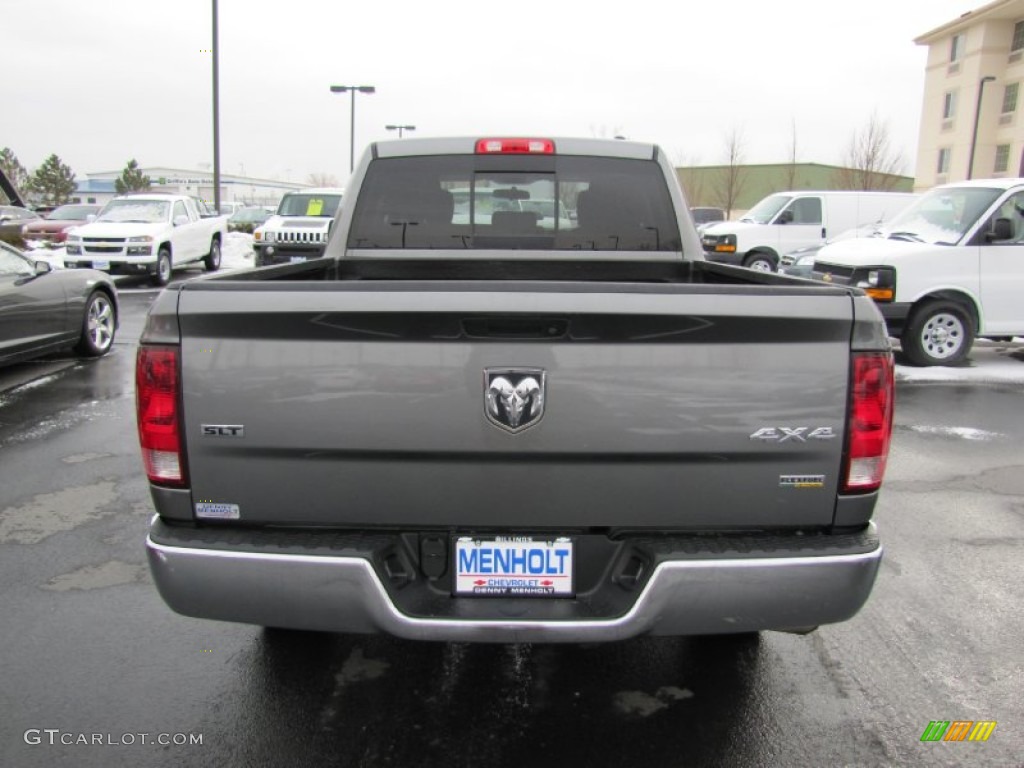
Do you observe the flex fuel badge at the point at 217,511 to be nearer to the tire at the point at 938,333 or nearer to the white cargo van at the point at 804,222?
the tire at the point at 938,333

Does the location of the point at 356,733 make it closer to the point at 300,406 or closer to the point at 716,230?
the point at 300,406

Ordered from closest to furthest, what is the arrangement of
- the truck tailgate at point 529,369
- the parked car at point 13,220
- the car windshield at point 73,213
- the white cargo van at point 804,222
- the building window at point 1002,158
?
the truck tailgate at point 529,369 < the white cargo van at point 804,222 < the parked car at point 13,220 < the car windshield at point 73,213 < the building window at point 1002,158

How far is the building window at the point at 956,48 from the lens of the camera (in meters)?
46.4

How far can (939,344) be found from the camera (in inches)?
369

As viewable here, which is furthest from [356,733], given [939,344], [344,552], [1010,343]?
[1010,343]

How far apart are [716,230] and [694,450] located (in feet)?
51.9

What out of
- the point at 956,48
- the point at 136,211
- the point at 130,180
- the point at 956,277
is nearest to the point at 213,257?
the point at 136,211

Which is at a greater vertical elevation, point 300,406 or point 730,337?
point 730,337

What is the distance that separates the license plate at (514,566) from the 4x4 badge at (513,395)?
1.27 ft

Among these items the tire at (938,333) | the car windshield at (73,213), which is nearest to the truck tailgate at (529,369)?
the tire at (938,333)

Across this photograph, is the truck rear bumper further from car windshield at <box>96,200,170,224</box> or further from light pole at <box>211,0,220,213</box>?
light pole at <box>211,0,220,213</box>

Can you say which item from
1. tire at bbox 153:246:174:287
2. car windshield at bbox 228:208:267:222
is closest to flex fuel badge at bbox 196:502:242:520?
tire at bbox 153:246:174:287

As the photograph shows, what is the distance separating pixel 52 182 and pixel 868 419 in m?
84.8

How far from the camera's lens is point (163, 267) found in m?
16.4
